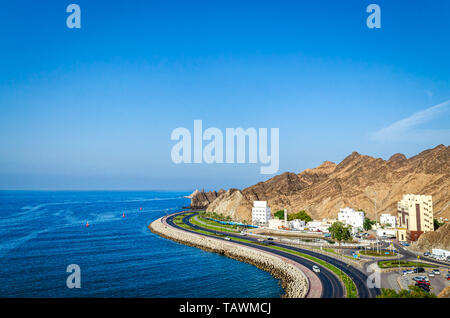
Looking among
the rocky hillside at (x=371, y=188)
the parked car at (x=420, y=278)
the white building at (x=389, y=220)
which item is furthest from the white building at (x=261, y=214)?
the parked car at (x=420, y=278)

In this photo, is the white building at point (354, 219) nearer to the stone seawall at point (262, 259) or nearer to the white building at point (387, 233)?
the white building at point (387, 233)

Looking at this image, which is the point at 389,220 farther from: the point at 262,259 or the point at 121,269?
the point at 121,269

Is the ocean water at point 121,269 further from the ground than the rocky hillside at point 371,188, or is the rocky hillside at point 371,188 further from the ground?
the rocky hillside at point 371,188

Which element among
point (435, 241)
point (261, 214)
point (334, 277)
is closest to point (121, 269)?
point (334, 277)

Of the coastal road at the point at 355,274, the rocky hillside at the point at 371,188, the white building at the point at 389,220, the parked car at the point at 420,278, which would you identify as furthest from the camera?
the rocky hillside at the point at 371,188
